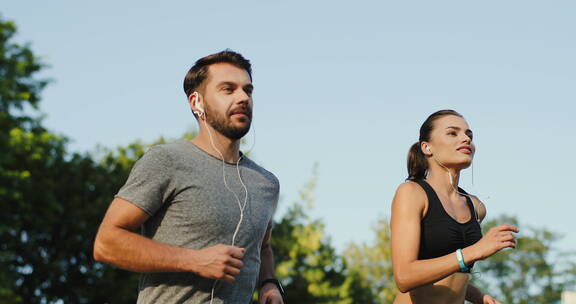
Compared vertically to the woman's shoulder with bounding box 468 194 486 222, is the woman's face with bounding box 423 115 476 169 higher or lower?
higher

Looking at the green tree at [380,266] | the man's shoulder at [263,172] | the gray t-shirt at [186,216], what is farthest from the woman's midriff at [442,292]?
the green tree at [380,266]

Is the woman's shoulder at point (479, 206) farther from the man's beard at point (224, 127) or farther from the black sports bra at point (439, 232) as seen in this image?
the man's beard at point (224, 127)

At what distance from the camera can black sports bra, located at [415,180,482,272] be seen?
5008 millimetres

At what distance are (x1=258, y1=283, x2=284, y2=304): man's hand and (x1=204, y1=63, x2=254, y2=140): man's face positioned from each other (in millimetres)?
945

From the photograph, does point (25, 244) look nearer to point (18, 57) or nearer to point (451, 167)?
point (18, 57)

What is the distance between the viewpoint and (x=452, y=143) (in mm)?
5379

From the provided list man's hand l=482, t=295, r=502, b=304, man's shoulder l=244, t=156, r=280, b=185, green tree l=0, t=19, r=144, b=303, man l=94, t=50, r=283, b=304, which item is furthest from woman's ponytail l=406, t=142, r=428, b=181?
green tree l=0, t=19, r=144, b=303

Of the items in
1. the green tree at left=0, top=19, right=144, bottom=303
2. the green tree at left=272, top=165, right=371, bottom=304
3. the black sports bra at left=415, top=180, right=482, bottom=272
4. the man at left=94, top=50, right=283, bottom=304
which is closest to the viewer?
the man at left=94, top=50, right=283, bottom=304

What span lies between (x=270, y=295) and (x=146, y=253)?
996mm

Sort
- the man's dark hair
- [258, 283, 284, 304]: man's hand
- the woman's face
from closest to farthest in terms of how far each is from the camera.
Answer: [258, 283, 284, 304]: man's hand
the man's dark hair
the woman's face

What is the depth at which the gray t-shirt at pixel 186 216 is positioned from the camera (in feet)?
12.5

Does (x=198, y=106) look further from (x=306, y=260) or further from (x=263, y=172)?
(x=306, y=260)

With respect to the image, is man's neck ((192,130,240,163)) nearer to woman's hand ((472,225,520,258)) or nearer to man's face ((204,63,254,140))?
man's face ((204,63,254,140))

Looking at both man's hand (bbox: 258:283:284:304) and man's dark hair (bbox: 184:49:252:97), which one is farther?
man's dark hair (bbox: 184:49:252:97)
